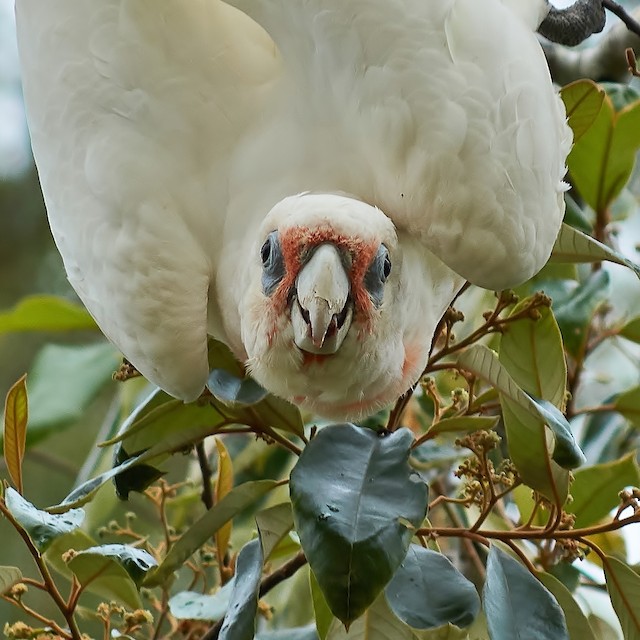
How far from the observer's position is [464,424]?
79cm

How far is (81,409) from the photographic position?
1.16 m

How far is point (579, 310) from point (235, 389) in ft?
1.29

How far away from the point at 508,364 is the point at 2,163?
3036mm

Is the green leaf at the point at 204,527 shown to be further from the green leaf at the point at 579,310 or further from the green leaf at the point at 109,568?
the green leaf at the point at 579,310

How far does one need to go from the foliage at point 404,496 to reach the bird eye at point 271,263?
11cm

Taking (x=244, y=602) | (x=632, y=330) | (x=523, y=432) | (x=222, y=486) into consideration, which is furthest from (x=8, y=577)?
(x=632, y=330)

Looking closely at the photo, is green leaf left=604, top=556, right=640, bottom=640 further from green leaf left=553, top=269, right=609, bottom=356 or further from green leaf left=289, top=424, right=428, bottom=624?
green leaf left=553, top=269, right=609, bottom=356

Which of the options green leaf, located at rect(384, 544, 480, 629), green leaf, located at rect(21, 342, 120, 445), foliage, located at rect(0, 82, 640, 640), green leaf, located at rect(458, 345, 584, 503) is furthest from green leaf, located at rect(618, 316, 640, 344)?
green leaf, located at rect(21, 342, 120, 445)

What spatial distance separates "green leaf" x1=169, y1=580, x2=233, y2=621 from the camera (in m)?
0.83

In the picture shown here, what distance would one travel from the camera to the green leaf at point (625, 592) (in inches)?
29.4

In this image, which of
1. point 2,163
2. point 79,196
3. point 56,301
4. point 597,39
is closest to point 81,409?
point 56,301

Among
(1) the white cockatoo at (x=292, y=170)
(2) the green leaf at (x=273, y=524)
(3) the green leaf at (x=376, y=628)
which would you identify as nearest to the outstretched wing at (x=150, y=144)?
(1) the white cockatoo at (x=292, y=170)

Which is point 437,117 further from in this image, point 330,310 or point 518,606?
point 518,606

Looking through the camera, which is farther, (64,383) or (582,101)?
(64,383)
